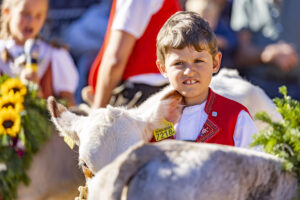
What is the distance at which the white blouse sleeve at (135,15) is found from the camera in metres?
3.28

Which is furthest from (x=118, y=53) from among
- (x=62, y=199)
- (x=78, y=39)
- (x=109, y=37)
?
(x=78, y=39)

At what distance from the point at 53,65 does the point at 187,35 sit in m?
2.16

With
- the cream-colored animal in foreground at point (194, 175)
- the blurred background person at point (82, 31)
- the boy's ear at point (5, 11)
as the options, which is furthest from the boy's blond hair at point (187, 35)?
the blurred background person at point (82, 31)

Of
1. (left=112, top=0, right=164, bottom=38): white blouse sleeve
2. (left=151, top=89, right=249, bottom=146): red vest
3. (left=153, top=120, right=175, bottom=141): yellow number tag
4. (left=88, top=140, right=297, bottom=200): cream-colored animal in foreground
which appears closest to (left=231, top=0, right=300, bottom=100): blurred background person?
(left=112, top=0, right=164, bottom=38): white blouse sleeve

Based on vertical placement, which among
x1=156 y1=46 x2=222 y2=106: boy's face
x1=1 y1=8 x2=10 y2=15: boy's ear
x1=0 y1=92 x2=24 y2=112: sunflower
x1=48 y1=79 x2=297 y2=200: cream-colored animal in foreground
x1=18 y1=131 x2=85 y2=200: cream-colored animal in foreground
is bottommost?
x1=18 y1=131 x2=85 y2=200: cream-colored animal in foreground

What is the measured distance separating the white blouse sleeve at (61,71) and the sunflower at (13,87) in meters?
0.61

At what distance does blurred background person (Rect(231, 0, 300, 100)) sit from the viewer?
5.83 m

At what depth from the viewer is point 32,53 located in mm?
3994

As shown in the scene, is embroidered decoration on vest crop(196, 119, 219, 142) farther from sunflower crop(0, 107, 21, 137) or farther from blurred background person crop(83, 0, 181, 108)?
sunflower crop(0, 107, 21, 137)

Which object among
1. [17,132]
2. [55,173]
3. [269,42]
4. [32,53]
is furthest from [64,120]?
[269,42]

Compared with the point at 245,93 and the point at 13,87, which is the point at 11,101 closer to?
the point at 13,87

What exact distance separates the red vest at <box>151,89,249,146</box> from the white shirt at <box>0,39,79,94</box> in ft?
6.86

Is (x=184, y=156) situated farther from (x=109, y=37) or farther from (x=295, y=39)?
(x=295, y=39)

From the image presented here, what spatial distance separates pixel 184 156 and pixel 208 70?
70 cm
